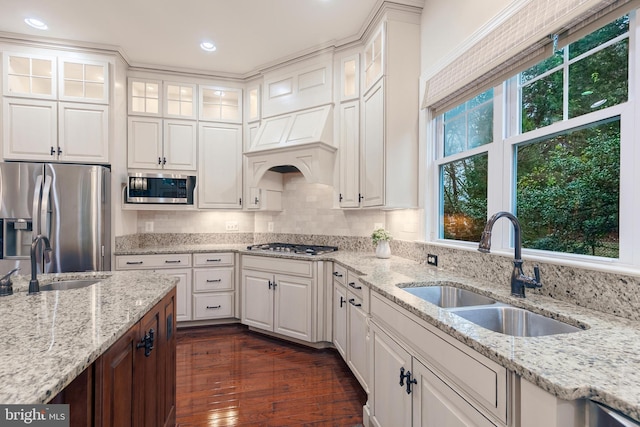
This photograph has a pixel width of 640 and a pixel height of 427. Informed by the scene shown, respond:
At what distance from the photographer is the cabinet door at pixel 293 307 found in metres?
2.99

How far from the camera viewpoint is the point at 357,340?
7.70 ft

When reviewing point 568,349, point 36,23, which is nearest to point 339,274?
point 568,349

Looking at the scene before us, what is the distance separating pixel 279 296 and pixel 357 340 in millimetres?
1081

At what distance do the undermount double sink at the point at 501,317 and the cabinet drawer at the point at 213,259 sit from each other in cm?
246

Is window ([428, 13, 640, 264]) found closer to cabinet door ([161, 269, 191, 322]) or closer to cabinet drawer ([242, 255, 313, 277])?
cabinet drawer ([242, 255, 313, 277])

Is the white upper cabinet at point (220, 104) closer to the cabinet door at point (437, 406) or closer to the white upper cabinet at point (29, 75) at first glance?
the white upper cabinet at point (29, 75)

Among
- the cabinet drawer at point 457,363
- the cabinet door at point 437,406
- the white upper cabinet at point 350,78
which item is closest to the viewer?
the cabinet drawer at point 457,363

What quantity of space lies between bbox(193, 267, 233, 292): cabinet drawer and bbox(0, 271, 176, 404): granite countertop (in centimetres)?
178

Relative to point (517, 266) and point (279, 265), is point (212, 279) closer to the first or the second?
point (279, 265)

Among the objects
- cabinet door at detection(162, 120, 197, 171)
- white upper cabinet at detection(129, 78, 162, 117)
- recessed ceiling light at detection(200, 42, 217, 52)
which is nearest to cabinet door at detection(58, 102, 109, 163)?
white upper cabinet at detection(129, 78, 162, 117)

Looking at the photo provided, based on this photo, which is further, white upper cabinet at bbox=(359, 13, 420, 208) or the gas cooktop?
the gas cooktop

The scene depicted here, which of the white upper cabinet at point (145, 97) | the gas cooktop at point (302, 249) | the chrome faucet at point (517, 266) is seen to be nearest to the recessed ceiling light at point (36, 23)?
the white upper cabinet at point (145, 97)

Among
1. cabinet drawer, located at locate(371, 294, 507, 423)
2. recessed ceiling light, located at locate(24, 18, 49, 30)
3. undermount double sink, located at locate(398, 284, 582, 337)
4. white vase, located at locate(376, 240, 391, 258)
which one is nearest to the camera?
cabinet drawer, located at locate(371, 294, 507, 423)

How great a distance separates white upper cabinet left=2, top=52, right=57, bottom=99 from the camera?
316cm
